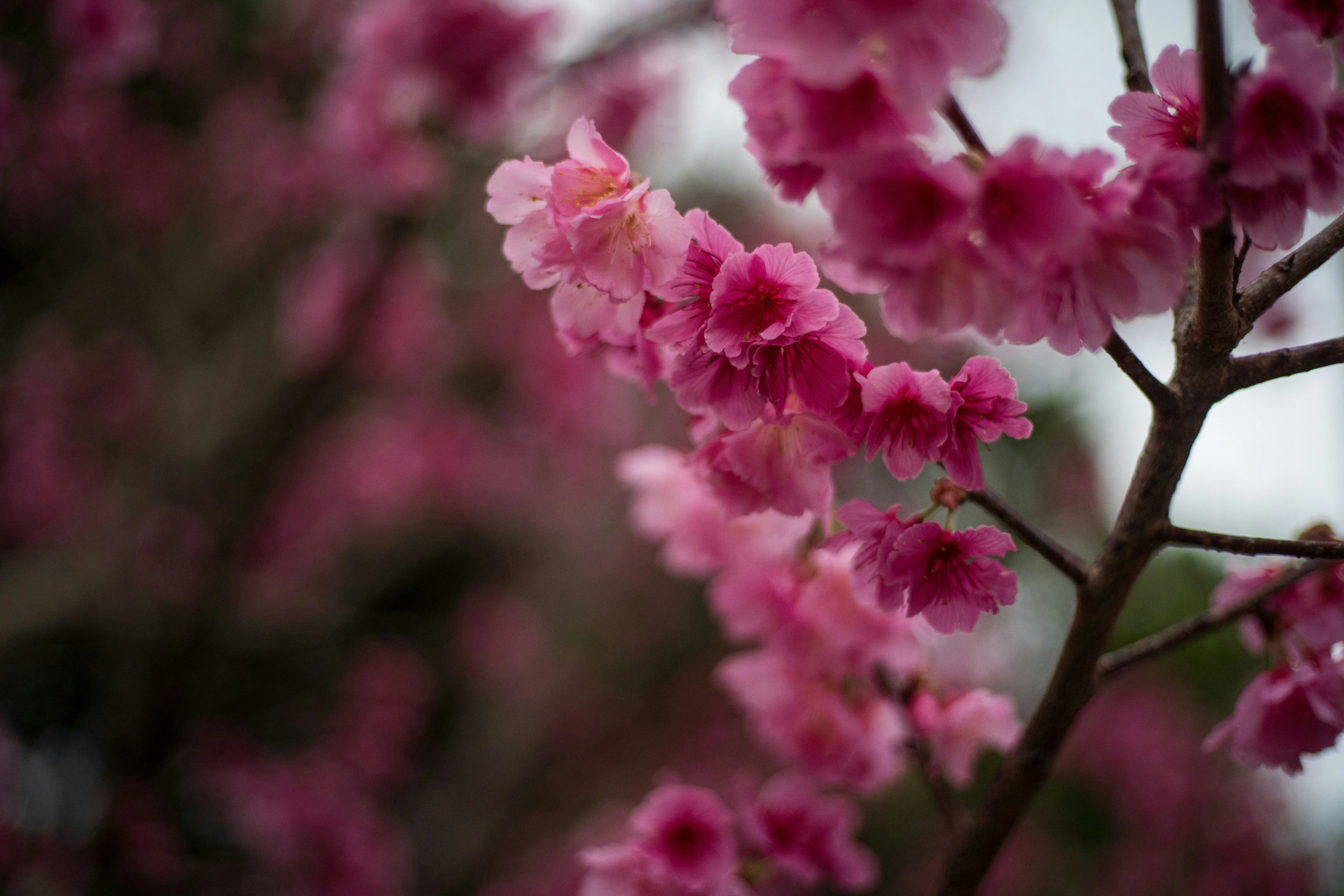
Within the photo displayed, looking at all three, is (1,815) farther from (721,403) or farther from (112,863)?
(721,403)

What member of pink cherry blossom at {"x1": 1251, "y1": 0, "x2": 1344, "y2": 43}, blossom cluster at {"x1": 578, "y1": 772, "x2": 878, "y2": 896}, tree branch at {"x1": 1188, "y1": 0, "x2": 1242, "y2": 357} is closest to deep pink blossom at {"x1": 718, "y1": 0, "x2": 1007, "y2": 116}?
tree branch at {"x1": 1188, "y1": 0, "x2": 1242, "y2": 357}

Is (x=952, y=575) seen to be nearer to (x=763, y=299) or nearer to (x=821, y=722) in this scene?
(x=763, y=299)

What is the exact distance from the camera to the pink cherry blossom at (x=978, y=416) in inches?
24.7

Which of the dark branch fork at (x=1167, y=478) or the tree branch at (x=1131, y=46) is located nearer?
the dark branch fork at (x=1167, y=478)

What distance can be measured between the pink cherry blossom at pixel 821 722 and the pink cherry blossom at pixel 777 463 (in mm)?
376

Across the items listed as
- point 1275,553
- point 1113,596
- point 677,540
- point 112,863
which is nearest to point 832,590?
point 677,540

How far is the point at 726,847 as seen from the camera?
2.80 feet

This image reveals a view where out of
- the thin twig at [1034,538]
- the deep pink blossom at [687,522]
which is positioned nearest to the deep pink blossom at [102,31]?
the deep pink blossom at [687,522]

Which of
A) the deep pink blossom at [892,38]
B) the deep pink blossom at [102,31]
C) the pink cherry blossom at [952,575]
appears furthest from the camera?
the deep pink blossom at [102,31]

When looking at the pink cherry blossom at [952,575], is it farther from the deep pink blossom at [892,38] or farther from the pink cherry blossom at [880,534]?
the deep pink blossom at [892,38]

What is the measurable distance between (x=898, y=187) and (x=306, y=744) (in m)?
3.82

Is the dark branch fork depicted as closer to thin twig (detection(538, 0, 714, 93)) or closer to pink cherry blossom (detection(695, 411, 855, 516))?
pink cherry blossom (detection(695, 411, 855, 516))

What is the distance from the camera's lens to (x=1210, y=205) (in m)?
0.51

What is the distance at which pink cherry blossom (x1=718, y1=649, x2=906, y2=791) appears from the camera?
1.01 metres
